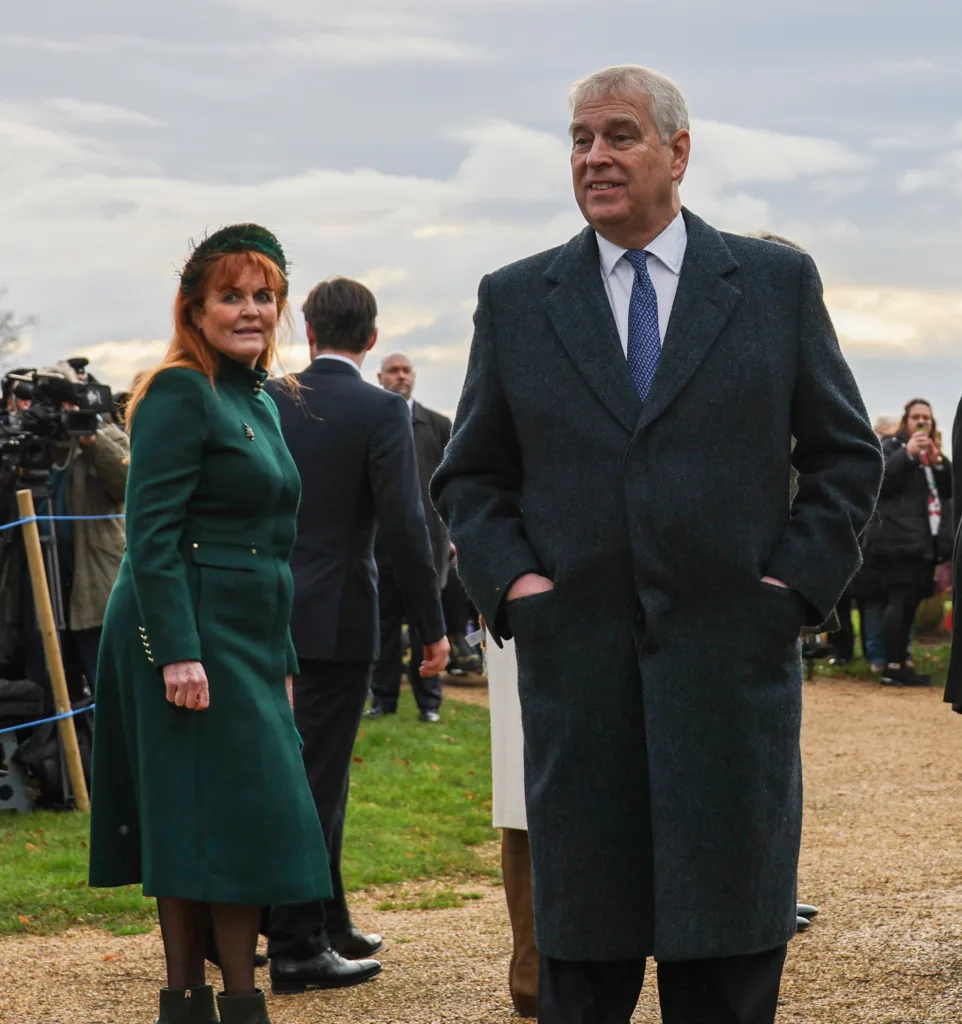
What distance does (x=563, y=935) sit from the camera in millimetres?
3420

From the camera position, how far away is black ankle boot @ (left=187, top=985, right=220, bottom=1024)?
4598mm

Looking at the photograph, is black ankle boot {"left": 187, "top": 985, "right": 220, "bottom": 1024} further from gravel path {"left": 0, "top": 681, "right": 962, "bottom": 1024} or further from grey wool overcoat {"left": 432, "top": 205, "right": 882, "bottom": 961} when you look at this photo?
grey wool overcoat {"left": 432, "top": 205, "right": 882, "bottom": 961}

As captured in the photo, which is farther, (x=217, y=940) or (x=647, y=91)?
(x=217, y=940)

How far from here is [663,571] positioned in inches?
132

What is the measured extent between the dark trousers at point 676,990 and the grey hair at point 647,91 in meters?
1.68

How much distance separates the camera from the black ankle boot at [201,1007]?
15.1 ft

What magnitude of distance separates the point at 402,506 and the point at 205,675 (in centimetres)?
137

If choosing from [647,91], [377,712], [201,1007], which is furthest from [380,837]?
[647,91]

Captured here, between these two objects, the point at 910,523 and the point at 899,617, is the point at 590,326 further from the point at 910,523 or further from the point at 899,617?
the point at 899,617

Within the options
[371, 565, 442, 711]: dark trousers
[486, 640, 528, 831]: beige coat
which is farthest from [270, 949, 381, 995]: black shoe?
[371, 565, 442, 711]: dark trousers

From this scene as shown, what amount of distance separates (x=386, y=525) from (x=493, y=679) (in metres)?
0.81

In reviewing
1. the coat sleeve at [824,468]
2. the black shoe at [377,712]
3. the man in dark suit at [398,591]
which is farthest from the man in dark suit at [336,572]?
the black shoe at [377,712]

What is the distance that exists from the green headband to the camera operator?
455cm

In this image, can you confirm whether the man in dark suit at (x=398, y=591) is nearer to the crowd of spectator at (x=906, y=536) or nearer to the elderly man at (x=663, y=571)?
the crowd of spectator at (x=906, y=536)
